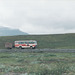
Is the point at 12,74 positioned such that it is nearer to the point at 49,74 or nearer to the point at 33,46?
the point at 49,74

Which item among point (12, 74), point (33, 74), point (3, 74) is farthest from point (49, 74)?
point (3, 74)

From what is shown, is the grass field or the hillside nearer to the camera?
the grass field

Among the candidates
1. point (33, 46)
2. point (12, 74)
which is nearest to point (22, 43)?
point (33, 46)

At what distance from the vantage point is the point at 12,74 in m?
12.9

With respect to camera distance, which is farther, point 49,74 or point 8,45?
point 8,45

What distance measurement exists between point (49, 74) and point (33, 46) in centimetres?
4670

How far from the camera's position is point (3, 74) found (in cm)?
1284

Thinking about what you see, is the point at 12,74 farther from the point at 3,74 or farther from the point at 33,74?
the point at 33,74

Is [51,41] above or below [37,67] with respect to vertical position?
above

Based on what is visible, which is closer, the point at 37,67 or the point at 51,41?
the point at 37,67

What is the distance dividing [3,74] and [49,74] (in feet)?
14.3

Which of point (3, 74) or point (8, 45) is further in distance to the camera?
point (8, 45)

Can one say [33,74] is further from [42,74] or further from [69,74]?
[69,74]

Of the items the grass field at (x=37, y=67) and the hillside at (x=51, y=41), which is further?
the hillside at (x=51, y=41)
